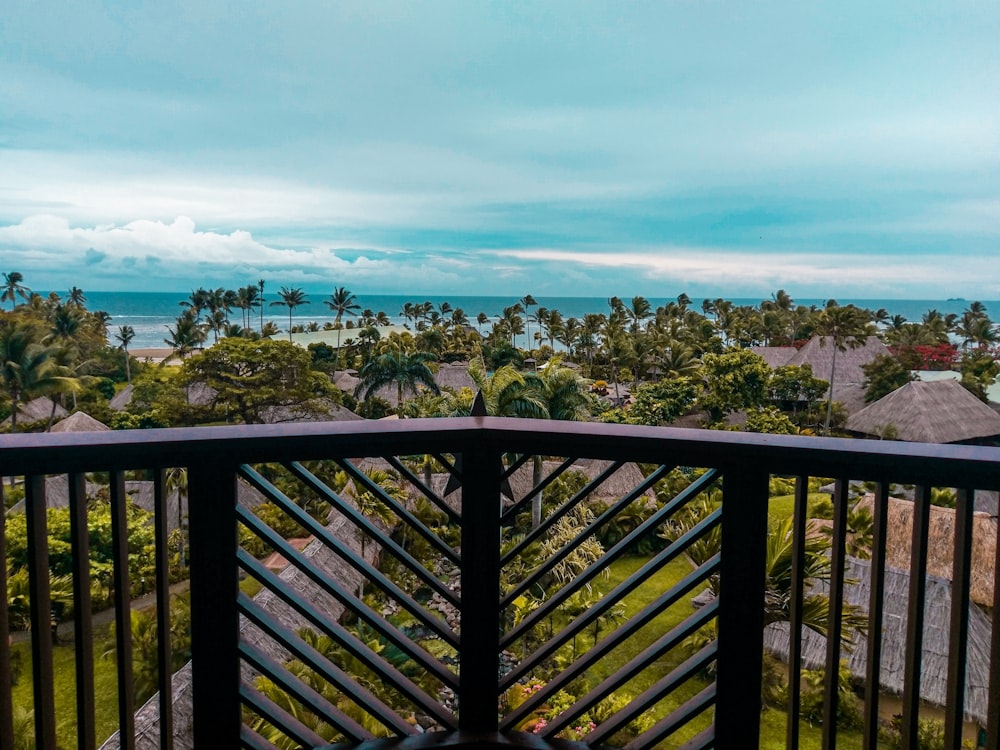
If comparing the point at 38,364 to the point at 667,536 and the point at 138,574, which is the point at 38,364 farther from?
the point at 667,536

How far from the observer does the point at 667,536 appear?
35.6 feet

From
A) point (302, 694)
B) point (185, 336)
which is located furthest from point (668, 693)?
point (185, 336)

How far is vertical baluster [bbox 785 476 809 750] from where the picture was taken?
1.20 m

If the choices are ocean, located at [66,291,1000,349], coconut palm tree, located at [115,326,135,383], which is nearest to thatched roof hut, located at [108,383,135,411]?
coconut palm tree, located at [115,326,135,383]

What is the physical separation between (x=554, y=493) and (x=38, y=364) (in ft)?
49.4

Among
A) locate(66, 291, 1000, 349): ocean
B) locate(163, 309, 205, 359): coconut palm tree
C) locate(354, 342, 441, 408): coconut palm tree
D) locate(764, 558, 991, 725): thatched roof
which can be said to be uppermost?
locate(66, 291, 1000, 349): ocean

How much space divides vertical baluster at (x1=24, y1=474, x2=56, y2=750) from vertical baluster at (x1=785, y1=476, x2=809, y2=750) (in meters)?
1.33

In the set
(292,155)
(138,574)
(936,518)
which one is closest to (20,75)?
(138,574)

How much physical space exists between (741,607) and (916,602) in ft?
0.97

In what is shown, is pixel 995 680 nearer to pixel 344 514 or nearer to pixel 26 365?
pixel 344 514

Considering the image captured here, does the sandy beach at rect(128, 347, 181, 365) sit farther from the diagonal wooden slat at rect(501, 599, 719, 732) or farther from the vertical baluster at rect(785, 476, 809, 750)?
the vertical baluster at rect(785, 476, 809, 750)

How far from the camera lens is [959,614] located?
1.14 metres

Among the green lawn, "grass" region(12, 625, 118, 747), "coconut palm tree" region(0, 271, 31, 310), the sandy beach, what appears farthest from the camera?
"coconut palm tree" region(0, 271, 31, 310)

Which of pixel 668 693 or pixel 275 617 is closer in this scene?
pixel 668 693
